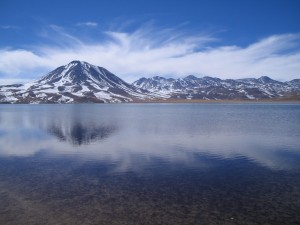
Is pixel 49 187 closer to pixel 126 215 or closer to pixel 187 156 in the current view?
pixel 126 215

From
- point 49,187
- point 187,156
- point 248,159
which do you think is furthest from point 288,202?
point 49,187

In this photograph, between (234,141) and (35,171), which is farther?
(234,141)

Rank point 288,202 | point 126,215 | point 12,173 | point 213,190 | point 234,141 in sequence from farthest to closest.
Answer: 1. point 234,141
2. point 12,173
3. point 213,190
4. point 288,202
5. point 126,215

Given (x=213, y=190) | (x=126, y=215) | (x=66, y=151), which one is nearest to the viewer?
(x=126, y=215)

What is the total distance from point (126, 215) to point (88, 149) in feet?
76.0

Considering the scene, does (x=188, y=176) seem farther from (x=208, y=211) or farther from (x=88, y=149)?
(x=88, y=149)

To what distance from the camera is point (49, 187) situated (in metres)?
23.7

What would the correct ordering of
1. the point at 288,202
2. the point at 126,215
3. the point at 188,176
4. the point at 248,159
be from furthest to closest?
the point at 248,159
the point at 188,176
the point at 288,202
the point at 126,215

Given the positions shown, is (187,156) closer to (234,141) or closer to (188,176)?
(188,176)

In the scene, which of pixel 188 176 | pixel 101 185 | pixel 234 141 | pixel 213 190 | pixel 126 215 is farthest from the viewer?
pixel 234 141

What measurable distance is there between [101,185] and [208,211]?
9530 mm

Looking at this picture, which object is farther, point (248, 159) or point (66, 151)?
point (66, 151)

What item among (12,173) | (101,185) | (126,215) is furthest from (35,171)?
(126,215)

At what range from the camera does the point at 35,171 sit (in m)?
28.8
